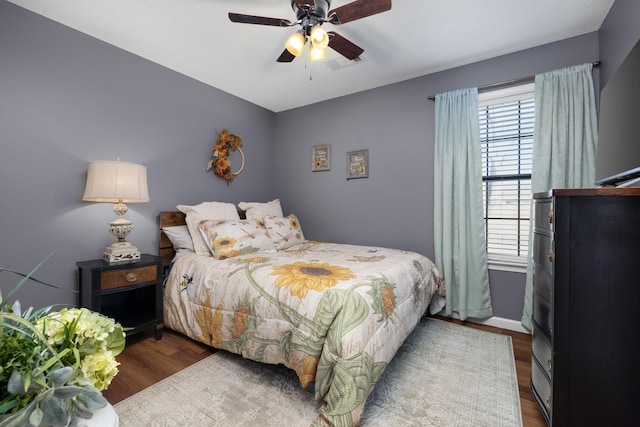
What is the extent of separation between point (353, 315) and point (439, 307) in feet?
5.61

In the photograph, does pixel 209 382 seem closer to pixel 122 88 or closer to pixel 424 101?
pixel 122 88

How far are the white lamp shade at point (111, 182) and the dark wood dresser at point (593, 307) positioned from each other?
2727mm

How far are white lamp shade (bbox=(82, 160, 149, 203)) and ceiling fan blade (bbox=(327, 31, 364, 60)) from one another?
1.79 meters

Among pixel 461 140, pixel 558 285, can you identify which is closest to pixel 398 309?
pixel 558 285

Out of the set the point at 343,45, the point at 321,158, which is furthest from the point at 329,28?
the point at 321,158

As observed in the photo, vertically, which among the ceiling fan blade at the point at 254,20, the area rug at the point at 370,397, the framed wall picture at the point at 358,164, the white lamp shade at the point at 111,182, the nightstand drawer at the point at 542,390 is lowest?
the area rug at the point at 370,397

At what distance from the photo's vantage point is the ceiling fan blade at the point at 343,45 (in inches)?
74.9

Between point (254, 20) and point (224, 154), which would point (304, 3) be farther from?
point (224, 154)

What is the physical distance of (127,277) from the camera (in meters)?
2.17

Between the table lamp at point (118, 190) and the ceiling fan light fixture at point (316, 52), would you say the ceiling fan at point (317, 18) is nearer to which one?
the ceiling fan light fixture at point (316, 52)

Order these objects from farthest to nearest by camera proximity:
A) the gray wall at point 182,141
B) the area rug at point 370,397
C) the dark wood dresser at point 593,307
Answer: the gray wall at point 182,141 < the area rug at point 370,397 < the dark wood dresser at point 593,307

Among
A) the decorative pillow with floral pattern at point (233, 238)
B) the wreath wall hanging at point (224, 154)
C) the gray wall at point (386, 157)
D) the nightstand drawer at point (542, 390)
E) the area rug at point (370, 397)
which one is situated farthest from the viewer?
the wreath wall hanging at point (224, 154)

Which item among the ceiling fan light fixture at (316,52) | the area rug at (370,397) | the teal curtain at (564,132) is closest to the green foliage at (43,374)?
the area rug at (370,397)

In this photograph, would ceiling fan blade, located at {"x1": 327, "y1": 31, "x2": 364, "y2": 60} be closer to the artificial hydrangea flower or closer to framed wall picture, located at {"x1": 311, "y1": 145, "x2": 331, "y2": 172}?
framed wall picture, located at {"x1": 311, "y1": 145, "x2": 331, "y2": 172}
